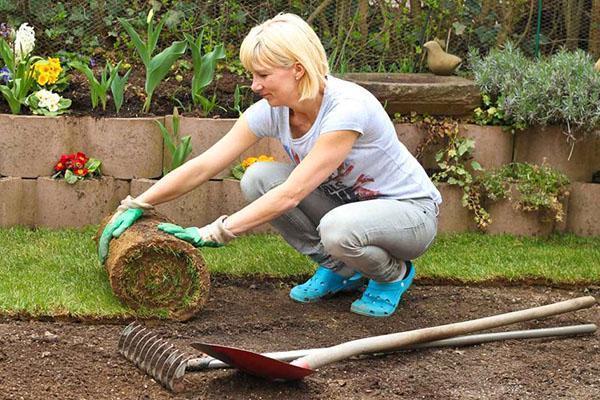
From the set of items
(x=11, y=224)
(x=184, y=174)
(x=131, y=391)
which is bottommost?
(x=11, y=224)

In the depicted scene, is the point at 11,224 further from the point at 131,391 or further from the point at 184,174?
the point at 131,391

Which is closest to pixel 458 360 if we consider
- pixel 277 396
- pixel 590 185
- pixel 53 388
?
pixel 277 396

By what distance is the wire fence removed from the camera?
21.3ft

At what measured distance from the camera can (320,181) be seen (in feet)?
13.2

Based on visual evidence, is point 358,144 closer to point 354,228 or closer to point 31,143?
point 354,228

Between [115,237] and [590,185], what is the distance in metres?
2.78

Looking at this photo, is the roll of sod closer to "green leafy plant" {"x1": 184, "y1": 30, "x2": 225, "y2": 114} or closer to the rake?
the rake

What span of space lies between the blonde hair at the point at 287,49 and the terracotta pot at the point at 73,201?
1889 millimetres

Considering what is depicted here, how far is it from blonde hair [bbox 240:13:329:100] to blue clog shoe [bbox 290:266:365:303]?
961 millimetres

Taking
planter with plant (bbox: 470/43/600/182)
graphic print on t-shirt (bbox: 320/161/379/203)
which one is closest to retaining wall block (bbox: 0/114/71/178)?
graphic print on t-shirt (bbox: 320/161/379/203)

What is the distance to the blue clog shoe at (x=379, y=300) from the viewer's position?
4418 mm

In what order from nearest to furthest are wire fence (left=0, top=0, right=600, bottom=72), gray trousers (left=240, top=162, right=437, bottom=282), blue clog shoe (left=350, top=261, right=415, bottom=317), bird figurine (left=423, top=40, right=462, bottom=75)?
gray trousers (left=240, top=162, right=437, bottom=282), blue clog shoe (left=350, top=261, right=415, bottom=317), bird figurine (left=423, top=40, right=462, bottom=75), wire fence (left=0, top=0, right=600, bottom=72)

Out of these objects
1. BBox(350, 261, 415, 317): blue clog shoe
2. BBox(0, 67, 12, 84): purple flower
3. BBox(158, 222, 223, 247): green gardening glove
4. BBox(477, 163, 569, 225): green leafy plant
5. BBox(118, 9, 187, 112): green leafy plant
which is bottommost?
BBox(350, 261, 415, 317): blue clog shoe

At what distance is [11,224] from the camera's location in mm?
5598
